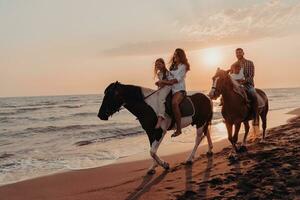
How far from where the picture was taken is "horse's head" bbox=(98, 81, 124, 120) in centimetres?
898

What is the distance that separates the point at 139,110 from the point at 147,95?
41 centimetres

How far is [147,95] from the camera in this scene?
9.27 metres

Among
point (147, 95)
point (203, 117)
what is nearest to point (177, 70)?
point (147, 95)

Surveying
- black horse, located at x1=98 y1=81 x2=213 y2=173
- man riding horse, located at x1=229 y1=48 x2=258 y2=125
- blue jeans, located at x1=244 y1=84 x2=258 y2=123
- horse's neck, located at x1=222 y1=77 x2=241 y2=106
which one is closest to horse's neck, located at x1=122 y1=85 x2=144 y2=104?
black horse, located at x1=98 y1=81 x2=213 y2=173

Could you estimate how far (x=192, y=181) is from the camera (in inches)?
293

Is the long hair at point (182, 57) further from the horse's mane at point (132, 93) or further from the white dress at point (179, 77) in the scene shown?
the horse's mane at point (132, 93)

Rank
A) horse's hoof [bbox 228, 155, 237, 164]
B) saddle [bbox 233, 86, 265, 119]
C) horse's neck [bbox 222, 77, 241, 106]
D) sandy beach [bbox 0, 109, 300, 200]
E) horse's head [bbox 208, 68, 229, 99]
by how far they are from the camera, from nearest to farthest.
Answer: sandy beach [bbox 0, 109, 300, 200]
horse's hoof [bbox 228, 155, 237, 164]
horse's head [bbox 208, 68, 229, 99]
horse's neck [bbox 222, 77, 241, 106]
saddle [bbox 233, 86, 265, 119]

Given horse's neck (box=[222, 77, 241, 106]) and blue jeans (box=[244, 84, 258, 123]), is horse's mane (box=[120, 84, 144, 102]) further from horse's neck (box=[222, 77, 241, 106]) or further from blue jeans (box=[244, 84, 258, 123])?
blue jeans (box=[244, 84, 258, 123])

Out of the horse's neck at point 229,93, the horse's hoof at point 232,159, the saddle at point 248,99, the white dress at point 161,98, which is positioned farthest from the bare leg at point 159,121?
the saddle at point 248,99

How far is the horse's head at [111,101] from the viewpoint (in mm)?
8984

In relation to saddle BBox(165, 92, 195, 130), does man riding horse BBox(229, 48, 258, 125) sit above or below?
above

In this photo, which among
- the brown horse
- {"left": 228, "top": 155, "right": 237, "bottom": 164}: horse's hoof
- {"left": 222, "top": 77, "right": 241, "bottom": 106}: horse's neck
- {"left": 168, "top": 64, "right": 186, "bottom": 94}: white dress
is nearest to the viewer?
{"left": 228, "top": 155, "right": 237, "bottom": 164}: horse's hoof

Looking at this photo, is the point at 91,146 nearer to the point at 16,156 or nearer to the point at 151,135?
the point at 16,156

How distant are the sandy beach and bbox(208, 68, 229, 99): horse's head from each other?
158 centimetres
